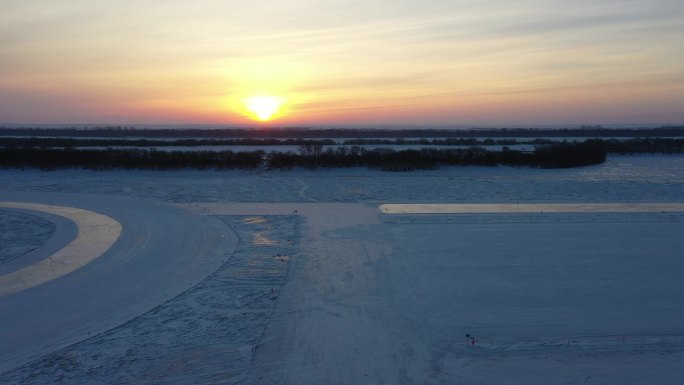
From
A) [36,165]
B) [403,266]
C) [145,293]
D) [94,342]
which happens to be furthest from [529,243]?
[36,165]

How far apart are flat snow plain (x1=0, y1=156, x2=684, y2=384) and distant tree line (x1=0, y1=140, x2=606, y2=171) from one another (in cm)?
1554

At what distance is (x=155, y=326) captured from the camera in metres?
8.08

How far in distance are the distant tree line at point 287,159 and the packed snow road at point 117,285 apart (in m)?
17.7

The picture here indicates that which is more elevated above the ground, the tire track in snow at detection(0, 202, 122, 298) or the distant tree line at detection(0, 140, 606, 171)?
the distant tree line at detection(0, 140, 606, 171)

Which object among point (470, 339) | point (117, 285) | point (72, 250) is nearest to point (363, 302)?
point (470, 339)

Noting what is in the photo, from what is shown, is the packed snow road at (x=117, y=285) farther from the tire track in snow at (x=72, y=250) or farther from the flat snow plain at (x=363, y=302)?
the tire track in snow at (x=72, y=250)

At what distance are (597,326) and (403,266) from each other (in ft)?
13.3

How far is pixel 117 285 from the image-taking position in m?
9.95

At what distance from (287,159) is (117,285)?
24.7 meters

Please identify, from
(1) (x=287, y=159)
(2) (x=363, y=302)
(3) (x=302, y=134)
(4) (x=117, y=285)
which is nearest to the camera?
(2) (x=363, y=302)

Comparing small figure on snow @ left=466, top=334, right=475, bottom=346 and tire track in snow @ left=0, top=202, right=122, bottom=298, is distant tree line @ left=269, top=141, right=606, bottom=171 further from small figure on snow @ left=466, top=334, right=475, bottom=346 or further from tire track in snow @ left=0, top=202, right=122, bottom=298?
small figure on snow @ left=466, top=334, right=475, bottom=346

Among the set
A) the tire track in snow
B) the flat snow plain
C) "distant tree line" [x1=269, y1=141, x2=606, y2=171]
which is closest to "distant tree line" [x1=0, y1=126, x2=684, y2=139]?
"distant tree line" [x1=269, y1=141, x2=606, y2=171]

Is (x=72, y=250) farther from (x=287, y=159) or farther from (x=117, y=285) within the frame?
(x=287, y=159)

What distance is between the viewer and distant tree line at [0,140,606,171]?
32812mm
